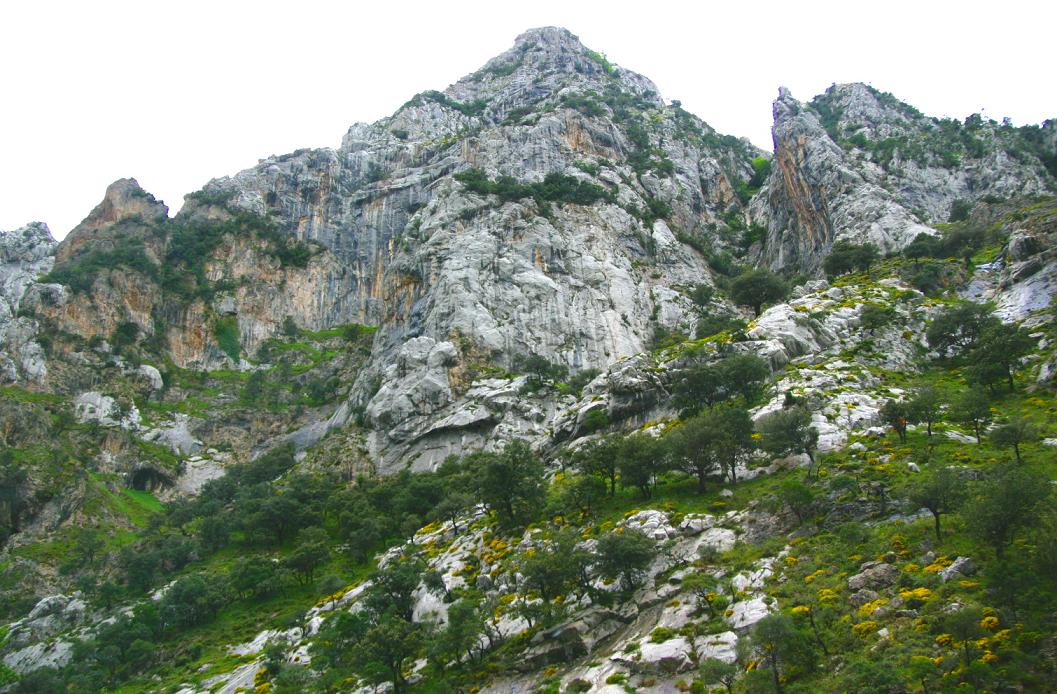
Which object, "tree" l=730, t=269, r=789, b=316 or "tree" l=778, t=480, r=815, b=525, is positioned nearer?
"tree" l=778, t=480, r=815, b=525

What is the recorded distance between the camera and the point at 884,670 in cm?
2652

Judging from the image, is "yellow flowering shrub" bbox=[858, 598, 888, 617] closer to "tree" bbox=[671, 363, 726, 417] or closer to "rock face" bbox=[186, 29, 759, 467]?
"tree" bbox=[671, 363, 726, 417]

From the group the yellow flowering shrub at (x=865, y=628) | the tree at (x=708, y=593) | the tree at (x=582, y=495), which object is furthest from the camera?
the tree at (x=582, y=495)

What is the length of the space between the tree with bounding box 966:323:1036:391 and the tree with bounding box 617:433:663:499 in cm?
2754

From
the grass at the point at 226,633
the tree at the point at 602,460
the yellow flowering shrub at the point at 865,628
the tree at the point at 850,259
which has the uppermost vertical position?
the tree at the point at 850,259

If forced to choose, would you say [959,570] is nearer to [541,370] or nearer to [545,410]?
[545,410]

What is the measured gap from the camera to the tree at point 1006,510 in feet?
102

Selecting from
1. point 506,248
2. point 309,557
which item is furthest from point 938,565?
point 506,248

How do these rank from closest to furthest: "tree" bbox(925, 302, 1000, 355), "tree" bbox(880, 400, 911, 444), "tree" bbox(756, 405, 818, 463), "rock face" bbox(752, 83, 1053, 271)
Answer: "tree" bbox(880, 400, 911, 444), "tree" bbox(756, 405, 818, 463), "tree" bbox(925, 302, 1000, 355), "rock face" bbox(752, 83, 1053, 271)

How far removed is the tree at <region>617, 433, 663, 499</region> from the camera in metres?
56.6

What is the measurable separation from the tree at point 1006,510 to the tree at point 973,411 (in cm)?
1777

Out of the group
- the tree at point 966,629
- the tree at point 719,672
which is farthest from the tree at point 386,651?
the tree at point 966,629

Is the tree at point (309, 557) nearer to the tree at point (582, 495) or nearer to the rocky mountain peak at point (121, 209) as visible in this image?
the tree at point (582, 495)

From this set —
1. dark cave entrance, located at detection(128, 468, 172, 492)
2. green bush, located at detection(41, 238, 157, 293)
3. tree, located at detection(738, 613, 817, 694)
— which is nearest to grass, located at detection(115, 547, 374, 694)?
tree, located at detection(738, 613, 817, 694)
